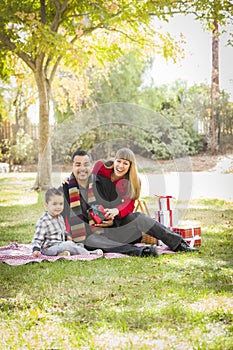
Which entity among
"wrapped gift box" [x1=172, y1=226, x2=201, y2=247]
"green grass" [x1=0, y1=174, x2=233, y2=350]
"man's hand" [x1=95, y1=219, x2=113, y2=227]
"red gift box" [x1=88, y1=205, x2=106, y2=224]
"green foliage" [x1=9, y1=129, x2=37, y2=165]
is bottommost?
"green grass" [x1=0, y1=174, x2=233, y2=350]

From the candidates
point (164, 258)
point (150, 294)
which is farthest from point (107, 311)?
point (164, 258)

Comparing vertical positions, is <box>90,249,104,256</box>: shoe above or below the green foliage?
below

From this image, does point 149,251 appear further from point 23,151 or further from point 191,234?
point 23,151

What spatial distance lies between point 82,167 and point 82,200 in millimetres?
226

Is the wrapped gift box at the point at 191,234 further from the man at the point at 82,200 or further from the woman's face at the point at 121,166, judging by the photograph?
the woman's face at the point at 121,166

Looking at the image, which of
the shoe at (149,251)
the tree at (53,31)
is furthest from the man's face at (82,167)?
the tree at (53,31)

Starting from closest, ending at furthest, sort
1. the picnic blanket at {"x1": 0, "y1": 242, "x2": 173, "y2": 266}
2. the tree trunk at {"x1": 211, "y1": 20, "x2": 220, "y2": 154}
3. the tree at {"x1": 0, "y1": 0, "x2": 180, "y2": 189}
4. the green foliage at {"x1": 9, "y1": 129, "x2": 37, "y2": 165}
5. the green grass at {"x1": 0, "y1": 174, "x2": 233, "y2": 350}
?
the green grass at {"x1": 0, "y1": 174, "x2": 233, "y2": 350}
the picnic blanket at {"x1": 0, "y1": 242, "x2": 173, "y2": 266}
the tree at {"x1": 0, "y1": 0, "x2": 180, "y2": 189}
the tree trunk at {"x1": 211, "y1": 20, "x2": 220, "y2": 154}
the green foliage at {"x1": 9, "y1": 129, "x2": 37, "y2": 165}

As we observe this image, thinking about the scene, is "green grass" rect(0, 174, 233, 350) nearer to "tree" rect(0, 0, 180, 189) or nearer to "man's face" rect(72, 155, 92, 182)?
"man's face" rect(72, 155, 92, 182)

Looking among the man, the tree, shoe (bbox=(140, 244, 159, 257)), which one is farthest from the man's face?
the tree

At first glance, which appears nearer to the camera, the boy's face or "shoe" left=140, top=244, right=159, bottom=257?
"shoe" left=140, top=244, right=159, bottom=257

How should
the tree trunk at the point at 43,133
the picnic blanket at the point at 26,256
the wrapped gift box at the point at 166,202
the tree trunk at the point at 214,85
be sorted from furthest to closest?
the tree trunk at the point at 214,85, the tree trunk at the point at 43,133, the wrapped gift box at the point at 166,202, the picnic blanket at the point at 26,256

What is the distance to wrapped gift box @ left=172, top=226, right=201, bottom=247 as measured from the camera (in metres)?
3.78

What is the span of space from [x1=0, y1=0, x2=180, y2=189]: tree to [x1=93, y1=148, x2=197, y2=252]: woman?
266cm

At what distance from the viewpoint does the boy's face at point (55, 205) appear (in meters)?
3.62
